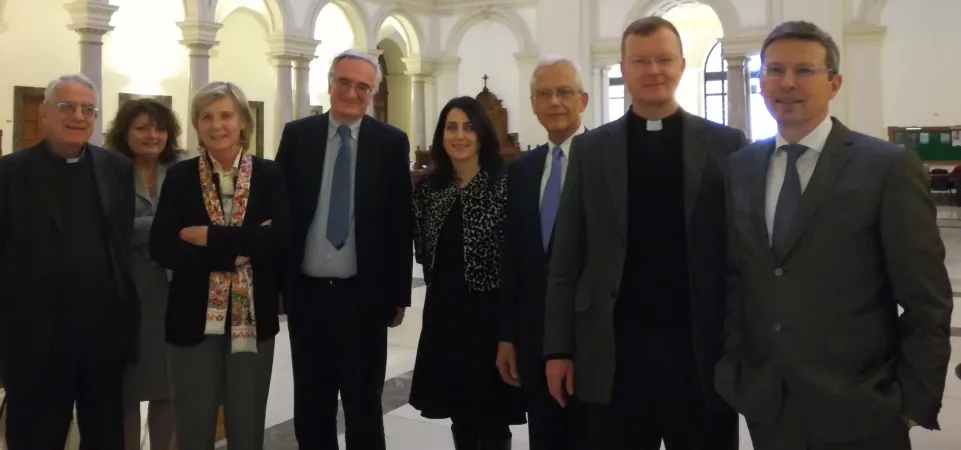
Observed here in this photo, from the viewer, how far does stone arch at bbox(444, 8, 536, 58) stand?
16578 millimetres

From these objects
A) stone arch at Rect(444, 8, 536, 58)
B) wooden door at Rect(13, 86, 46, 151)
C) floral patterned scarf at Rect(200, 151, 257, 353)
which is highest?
stone arch at Rect(444, 8, 536, 58)

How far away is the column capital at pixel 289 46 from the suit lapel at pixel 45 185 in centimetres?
1193

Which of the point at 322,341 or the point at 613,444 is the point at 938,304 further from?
the point at 322,341

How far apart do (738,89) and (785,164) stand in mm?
13330

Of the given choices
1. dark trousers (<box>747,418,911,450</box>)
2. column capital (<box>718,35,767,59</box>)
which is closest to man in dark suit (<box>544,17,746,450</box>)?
dark trousers (<box>747,418,911,450</box>)

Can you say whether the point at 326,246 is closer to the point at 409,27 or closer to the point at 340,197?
the point at 340,197

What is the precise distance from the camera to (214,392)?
2.78 metres

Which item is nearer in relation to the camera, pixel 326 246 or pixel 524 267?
pixel 524 267

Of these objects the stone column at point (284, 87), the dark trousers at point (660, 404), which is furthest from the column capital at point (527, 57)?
the dark trousers at point (660, 404)

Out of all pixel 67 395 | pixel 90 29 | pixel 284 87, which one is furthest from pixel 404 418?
pixel 284 87

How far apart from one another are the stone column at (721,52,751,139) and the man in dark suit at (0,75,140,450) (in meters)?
13.2

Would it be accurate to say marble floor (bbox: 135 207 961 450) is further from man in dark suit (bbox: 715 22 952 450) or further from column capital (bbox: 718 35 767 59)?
column capital (bbox: 718 35 767 59)

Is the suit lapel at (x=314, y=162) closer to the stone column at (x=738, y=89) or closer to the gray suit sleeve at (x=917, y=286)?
the gray suit sleeve at (x=917, y=286)

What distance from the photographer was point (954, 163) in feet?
60.4
